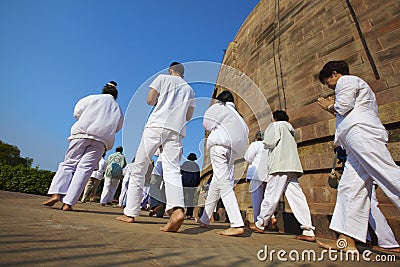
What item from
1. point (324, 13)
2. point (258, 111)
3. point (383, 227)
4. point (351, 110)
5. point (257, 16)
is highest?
point (257, 16)

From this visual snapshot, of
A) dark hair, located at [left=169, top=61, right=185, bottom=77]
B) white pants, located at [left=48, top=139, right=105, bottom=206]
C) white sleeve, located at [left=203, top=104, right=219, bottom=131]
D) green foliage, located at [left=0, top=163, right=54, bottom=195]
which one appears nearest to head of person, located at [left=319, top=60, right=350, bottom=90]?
white sleeve, located at [left=203, top=104, right=219, bottom=131]

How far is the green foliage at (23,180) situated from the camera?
1139cm

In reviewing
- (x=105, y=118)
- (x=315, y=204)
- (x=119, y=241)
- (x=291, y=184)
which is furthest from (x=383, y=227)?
(x=105, y=118)

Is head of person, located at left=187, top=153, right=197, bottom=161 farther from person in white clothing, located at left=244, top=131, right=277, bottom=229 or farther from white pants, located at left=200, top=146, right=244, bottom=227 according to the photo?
white pants, located at left=200, top=146, right=244, bottom=227

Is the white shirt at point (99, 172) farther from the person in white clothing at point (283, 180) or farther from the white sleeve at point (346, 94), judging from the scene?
the white sleeve at point (346, 94)

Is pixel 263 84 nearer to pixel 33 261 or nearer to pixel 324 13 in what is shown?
pixel 324 13

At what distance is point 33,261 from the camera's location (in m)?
1.01

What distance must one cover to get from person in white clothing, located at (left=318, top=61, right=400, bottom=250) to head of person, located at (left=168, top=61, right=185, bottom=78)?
194 centimetres

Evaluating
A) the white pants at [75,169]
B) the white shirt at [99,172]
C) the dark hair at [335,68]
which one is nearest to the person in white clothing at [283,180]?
the dark hair at [335,68]

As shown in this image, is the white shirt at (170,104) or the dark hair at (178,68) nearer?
the white shirt at (170,104)

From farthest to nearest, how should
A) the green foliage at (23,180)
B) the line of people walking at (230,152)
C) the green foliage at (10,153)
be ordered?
the green foliage at (10,153)
the green foliage at (23,180)
the line of people walking at (230,152)

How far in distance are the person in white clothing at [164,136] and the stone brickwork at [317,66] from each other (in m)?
2.43

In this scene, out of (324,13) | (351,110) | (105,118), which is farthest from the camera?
(324,13)

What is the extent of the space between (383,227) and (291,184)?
111 cm
